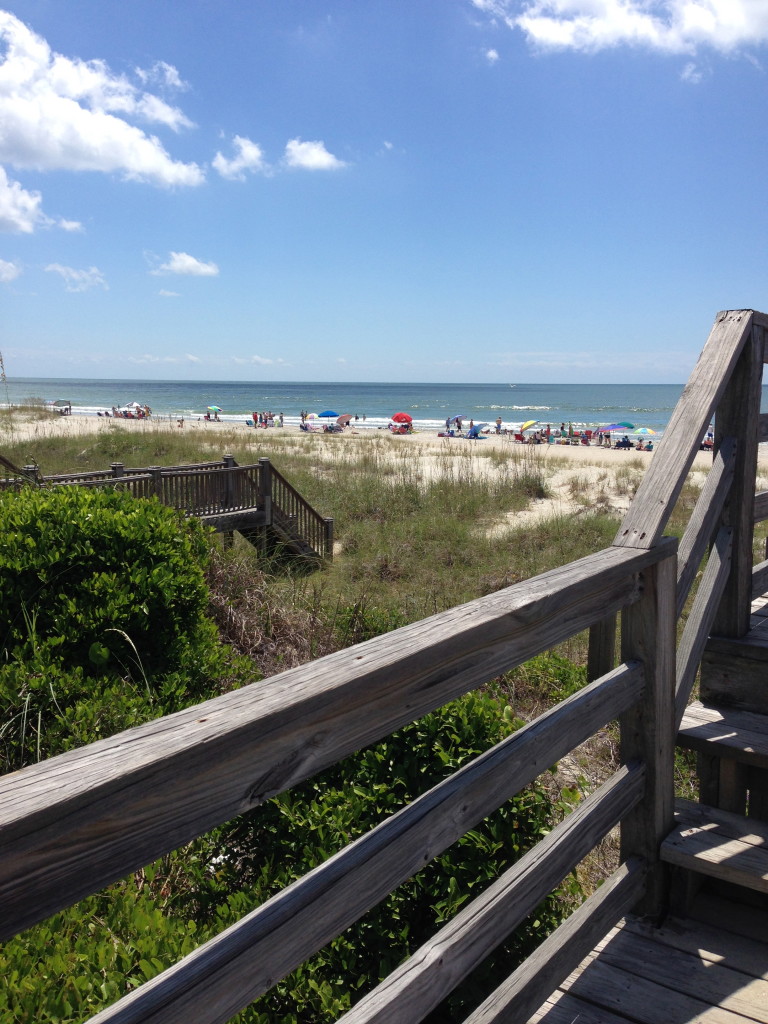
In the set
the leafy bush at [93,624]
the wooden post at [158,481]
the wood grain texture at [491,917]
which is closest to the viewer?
the wood grain texture at [491,917]

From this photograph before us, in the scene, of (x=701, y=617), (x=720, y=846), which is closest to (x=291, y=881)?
(x=720, y=846)

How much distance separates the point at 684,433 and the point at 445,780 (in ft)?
5.14

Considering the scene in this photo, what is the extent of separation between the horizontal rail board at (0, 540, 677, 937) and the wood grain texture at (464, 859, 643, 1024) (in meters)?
0.81

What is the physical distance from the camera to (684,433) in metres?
2.58

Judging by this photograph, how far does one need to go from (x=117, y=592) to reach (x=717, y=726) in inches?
123

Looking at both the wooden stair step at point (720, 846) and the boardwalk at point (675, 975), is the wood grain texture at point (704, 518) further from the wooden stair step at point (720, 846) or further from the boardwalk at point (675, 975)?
the boardwalk at point (675, 975)

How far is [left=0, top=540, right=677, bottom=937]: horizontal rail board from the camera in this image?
91cm

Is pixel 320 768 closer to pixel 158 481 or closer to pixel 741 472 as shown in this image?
pixel 741 472

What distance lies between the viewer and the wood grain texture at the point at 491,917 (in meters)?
1.48

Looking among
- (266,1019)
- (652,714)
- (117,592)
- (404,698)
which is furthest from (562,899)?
(117,592)

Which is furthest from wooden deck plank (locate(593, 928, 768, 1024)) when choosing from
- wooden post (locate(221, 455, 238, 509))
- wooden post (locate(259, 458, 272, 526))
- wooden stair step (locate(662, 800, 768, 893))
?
wooden post (locate(259, 458, 272, 526))

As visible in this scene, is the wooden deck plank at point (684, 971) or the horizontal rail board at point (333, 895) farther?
the wooden deck plank at point (684, 971)

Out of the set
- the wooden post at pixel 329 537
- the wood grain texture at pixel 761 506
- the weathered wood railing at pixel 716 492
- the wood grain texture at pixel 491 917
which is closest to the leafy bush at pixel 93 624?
the wood grain texture at pixel 491 917

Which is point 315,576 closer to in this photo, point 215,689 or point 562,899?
point 215,689
